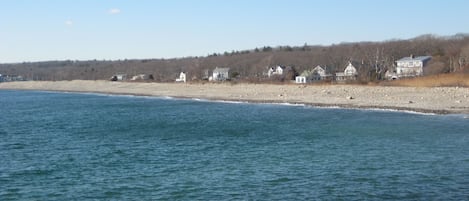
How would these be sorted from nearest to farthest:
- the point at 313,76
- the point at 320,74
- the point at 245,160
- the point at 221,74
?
the point at 245,160, the point at 313,76, the point at 320,74, the point at 221,74

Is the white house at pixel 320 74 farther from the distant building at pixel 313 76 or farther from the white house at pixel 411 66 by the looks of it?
the white house at pixel 411 66

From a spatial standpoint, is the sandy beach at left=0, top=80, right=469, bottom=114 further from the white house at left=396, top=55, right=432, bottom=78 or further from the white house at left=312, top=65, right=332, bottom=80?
the white house at left=396, top=55, right=432, bottom=78

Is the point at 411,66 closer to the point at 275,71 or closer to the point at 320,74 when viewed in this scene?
the point at 320,74

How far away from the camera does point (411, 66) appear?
72.5 meters

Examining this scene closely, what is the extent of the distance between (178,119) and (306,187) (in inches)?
878

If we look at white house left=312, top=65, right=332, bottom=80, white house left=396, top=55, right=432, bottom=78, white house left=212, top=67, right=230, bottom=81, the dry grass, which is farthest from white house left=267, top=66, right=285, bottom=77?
the dry grass

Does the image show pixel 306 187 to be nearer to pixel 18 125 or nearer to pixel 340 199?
pixel 340 199

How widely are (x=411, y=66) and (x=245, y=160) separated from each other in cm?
5733

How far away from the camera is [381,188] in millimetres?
14562

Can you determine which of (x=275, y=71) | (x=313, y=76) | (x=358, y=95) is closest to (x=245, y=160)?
(x=358, y=95)

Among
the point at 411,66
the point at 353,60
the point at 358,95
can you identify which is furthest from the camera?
the point at 353,60

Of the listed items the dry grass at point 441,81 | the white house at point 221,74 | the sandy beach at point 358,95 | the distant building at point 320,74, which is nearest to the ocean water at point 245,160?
the sandy beach at point 358,95

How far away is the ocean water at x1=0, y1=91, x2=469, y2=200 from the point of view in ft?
48.0

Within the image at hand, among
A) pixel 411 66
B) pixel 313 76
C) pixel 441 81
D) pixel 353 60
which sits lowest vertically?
pixel 441 81
